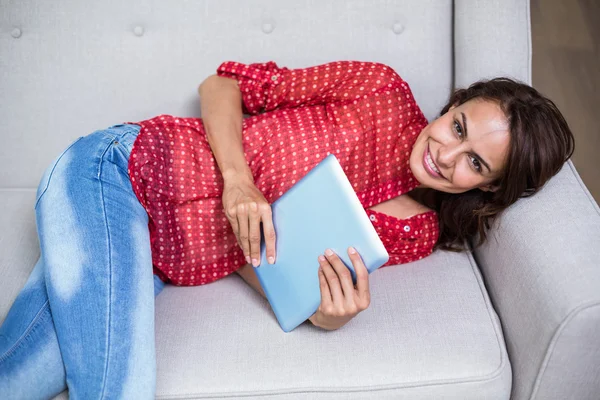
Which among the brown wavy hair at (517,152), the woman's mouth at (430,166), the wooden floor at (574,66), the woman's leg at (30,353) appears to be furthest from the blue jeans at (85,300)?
the wooden floor at (574,66)

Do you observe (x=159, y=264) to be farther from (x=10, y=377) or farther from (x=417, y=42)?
(x=417, y=42)

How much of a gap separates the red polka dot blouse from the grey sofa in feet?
0.28

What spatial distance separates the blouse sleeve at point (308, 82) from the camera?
57.3 inches

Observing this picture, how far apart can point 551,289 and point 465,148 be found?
0.33 metres

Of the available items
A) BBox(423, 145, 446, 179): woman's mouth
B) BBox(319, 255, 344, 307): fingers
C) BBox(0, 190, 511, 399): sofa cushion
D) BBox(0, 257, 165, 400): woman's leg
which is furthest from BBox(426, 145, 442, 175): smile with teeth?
BBox(0, 257, 165, 400): woman's leg

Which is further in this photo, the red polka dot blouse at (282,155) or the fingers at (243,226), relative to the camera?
the red polka dot blouse at (282,155)

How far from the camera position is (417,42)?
1635mm

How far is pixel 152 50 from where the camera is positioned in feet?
5.24

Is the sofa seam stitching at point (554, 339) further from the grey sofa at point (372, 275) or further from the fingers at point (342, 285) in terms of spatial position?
the fingers at point (342, 285)

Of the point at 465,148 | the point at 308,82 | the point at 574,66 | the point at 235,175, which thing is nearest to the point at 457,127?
the point at 465,148

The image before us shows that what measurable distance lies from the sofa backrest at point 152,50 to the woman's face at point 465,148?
374 mm

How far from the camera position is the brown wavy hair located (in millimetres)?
1265

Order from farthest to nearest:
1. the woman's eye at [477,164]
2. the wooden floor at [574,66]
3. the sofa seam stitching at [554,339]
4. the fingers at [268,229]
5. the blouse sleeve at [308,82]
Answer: the wooden floor at [574,66] < the blouse sleeve at [308,82] < the woman's eye at [477,164] < the fingers at [268,229] < the sofa seam stitching at [554,339]

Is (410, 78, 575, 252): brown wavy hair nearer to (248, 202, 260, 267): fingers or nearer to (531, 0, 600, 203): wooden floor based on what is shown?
(248, 202, 260, 267): fingers
